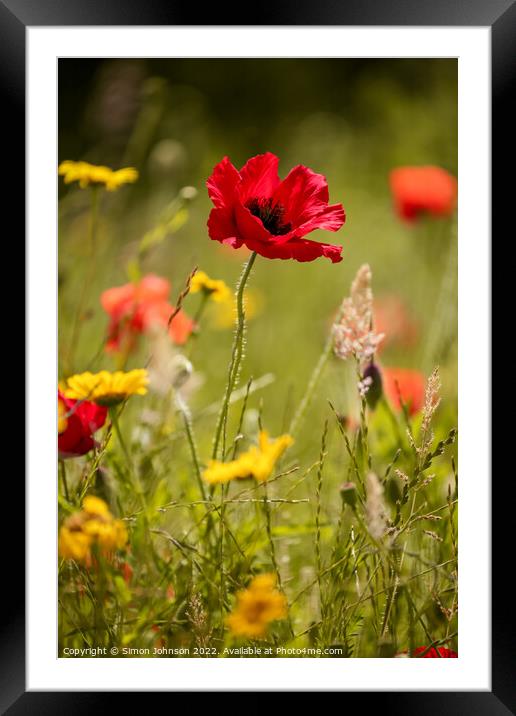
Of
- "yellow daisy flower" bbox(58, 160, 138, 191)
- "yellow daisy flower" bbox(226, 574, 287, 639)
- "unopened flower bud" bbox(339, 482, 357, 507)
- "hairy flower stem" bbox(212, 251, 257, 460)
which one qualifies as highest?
"yellow daisy flower" bbox(58, 160, 138, 191)

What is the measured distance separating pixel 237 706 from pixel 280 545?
269 mm

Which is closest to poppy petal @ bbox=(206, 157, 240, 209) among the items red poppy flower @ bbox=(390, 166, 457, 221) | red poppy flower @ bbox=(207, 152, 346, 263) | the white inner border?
red poppy flower @ bbox=(207, 152, 346, 263)

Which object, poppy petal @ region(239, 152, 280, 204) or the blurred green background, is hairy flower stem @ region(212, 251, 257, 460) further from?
the blurred green background

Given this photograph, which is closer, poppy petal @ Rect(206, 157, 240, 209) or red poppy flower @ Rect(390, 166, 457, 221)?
poppy petal @ Rect(206, 157, 240, 209)

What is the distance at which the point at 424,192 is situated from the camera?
2.01 meters

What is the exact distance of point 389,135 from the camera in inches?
110

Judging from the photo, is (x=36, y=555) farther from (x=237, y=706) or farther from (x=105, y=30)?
(x=105, y=30)

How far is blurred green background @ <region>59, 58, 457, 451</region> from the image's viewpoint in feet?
5.38

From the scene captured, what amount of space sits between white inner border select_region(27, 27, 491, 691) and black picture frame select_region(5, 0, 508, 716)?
1 cm

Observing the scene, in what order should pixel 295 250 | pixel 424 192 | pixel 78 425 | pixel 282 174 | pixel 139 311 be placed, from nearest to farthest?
pixel 295 250
pixel 78 425
pixel 139 311
pixel 424 192
pixel 282 174

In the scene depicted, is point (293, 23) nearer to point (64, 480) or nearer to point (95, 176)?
point (95, 176)

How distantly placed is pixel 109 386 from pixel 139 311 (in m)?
0.37

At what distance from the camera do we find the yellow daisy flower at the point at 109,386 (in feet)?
3.74

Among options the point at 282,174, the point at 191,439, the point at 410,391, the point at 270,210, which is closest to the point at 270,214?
the point at 270,210
